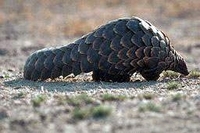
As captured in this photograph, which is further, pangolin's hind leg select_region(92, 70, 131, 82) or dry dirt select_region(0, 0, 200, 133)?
pangolin's hind leg select_region(92, 70, 131, 82)

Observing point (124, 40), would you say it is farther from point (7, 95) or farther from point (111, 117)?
point (111, 117)

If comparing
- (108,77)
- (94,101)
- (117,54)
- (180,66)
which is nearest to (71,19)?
(180,66)

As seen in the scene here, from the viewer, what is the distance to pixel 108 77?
36.1 ft

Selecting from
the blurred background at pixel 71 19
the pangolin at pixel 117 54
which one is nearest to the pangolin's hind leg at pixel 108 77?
the pangolin at pixel 117 54

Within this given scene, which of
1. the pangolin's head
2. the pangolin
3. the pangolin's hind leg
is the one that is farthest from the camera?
the pangolin's head

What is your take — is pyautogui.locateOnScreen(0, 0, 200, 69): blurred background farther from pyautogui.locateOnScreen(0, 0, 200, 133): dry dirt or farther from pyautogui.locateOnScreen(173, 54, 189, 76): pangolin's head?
pyautogui.locateOnScreen(173, 54, 189, 76): pangolin's head

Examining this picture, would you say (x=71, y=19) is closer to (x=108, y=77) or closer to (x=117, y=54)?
(x=108, y=77)

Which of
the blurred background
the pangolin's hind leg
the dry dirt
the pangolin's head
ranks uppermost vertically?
the blurred background

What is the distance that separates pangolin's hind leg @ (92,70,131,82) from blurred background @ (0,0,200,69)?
5.11 m

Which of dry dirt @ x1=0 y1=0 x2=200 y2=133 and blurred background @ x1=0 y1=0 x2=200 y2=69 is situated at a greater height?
blurred background @ x1=0 y1=0 x2=200 y2=69

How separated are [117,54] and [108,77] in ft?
1.52

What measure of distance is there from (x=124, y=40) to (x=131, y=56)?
281 millimetres

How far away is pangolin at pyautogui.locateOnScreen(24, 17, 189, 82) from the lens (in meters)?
10.8

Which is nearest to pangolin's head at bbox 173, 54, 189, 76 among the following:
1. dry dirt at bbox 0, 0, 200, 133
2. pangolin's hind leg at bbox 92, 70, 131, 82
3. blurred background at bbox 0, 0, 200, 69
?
dry dirt at bbox 0, 0, 200, 133
